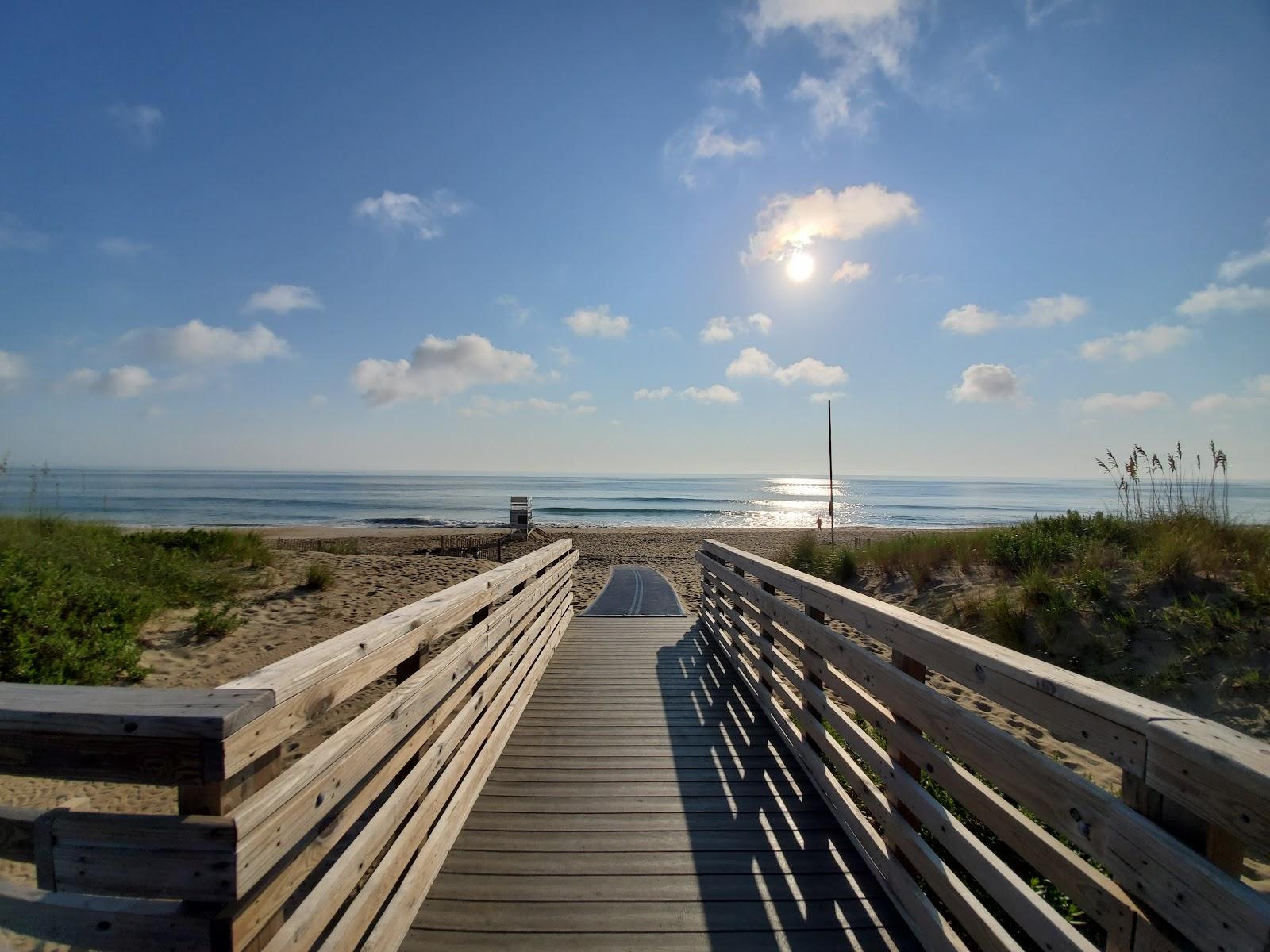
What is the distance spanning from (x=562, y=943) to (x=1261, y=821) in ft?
7.08

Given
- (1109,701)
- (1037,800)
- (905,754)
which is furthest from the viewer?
(905,754)

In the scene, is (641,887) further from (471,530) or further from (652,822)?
(471,530)

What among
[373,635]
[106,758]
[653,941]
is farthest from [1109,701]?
[106,758]

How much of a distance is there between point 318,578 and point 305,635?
8.21ft

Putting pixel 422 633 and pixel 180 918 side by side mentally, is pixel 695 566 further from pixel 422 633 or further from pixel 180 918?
pixel 180 918

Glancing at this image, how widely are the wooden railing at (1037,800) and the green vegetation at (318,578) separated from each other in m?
9.37

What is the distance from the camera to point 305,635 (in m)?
8.25

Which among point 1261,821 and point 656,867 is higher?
point 1261,821

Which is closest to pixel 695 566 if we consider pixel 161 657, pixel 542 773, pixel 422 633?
pixel 161 657

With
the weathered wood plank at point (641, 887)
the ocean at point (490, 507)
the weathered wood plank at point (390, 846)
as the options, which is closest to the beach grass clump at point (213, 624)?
the weathered wood plank at point (390, 846)

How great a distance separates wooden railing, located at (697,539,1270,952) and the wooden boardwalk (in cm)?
24

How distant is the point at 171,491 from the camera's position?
65.8 meters

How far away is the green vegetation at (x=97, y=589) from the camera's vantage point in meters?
5.31

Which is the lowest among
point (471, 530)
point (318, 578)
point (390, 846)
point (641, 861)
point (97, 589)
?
point (471, 530)
